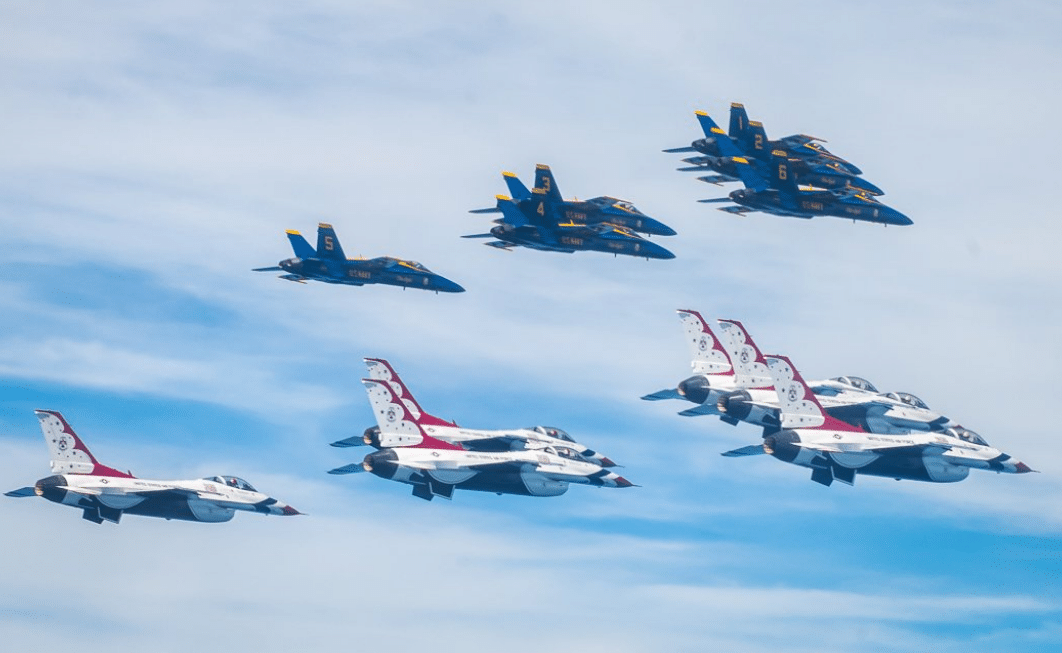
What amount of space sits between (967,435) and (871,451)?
10592 millimetres

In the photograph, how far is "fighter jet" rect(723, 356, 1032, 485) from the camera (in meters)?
191

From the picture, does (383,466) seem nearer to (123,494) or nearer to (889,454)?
(123,494)

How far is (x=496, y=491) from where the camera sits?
197750mm

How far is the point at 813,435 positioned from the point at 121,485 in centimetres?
6327

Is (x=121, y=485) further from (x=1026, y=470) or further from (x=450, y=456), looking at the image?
(x=1026, y=470)

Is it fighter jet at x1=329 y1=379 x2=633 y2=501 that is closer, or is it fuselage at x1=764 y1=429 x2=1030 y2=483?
fuselage at x1=764 y1=429 x2=1030 y2=483

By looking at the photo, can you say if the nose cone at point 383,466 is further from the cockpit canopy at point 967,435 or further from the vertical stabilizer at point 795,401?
the cockpit canopy at point 967,435

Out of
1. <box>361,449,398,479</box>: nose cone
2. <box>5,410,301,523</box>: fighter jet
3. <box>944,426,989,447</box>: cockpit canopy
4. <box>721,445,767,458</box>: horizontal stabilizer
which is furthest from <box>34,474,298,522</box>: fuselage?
<box>944,426,989,447</box>: cockpit canopy

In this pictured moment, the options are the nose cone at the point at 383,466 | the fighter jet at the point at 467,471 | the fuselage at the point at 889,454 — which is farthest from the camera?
the nose cone at the point at 383,466

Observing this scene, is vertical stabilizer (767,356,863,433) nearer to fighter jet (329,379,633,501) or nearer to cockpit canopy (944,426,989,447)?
cockpit canopy (944,426,989,447)

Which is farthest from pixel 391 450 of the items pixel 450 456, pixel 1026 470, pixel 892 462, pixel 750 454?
pixel 1026 470

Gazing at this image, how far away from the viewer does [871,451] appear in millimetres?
191250

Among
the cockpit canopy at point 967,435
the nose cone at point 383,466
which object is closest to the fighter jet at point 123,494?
the nose cone at point 383,466

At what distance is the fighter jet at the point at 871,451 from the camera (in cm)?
19088
